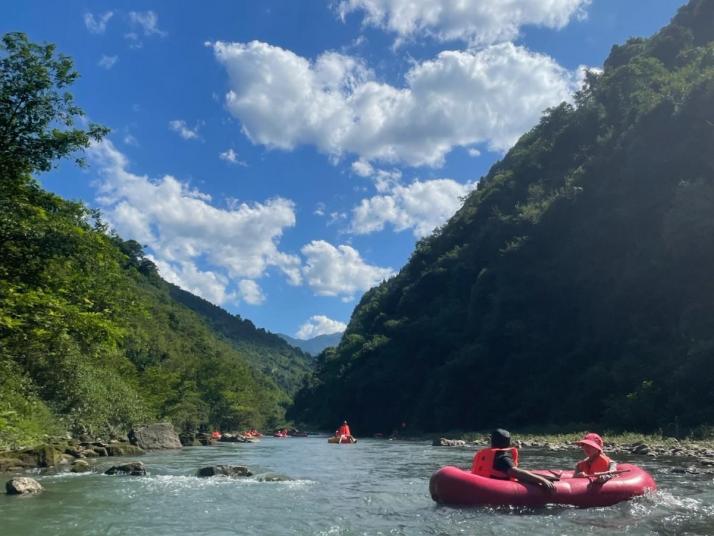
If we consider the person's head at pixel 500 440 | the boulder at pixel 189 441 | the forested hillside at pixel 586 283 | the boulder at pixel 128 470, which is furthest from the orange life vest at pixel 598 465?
the boulder at pixel 189 441

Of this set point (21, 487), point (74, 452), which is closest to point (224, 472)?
point (21, 487)

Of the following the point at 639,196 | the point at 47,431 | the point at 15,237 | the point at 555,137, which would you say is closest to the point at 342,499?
the point at 15,237

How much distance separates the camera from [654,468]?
54.4ft

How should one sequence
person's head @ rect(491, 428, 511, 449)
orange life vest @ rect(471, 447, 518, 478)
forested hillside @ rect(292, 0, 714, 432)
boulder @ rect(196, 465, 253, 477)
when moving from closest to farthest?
orange life vest @ rect(471, 447, 518, 478)
person's head @ rect(491, 428, 511, 449)
boulder @ rect(196, 465, 253, 477)
forested hillside @ rect(292, 0, 714, 432)

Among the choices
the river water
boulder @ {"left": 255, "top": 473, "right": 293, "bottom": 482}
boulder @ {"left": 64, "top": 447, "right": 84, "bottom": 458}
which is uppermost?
the river water

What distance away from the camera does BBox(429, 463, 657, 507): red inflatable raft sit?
10.3 m

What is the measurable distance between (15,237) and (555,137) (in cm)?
6806

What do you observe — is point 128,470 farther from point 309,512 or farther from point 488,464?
point 488,464

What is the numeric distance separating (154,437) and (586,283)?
34.3 meters

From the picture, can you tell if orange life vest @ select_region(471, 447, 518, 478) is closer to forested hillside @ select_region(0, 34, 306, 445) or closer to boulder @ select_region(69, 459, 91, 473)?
forested hillside @ select_region(0, 34, 306, 445)

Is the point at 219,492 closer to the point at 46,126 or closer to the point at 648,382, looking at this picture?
the point at 46,126

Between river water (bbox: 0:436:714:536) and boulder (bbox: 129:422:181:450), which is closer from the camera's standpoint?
river water (bbox: 0:436:714:536)

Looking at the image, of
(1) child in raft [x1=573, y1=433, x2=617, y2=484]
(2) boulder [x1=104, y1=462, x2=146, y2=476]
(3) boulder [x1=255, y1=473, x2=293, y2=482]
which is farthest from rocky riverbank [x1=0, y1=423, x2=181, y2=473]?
(1) child in raft [x1=573, y1=433, x2=617, y2=484]

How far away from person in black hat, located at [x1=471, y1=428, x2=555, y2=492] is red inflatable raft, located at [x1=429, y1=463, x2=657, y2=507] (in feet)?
0.66
